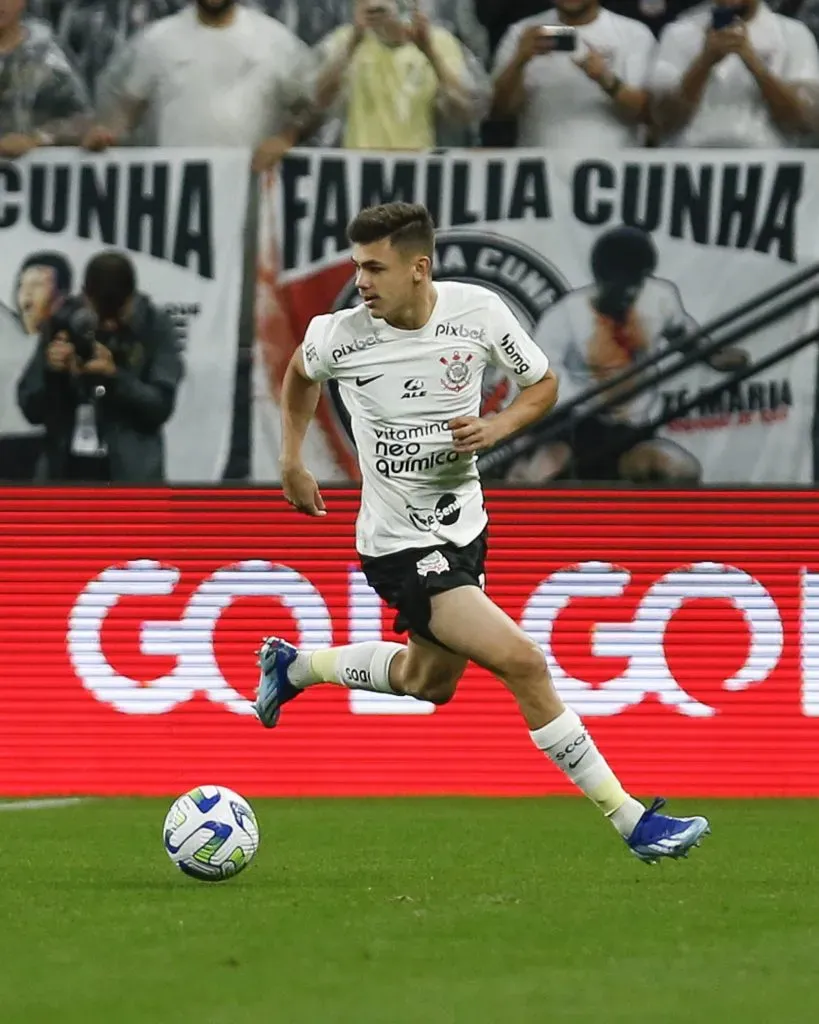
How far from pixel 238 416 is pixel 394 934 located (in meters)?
5.27

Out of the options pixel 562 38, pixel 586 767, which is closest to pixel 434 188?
pixel 562 38

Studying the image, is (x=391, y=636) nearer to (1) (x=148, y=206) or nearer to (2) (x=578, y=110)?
(1) (x=148, y=206)

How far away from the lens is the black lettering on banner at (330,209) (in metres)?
10.9

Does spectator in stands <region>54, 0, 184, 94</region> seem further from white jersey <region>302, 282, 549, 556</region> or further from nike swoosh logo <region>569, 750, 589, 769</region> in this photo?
nike swoosh logo <region>569, 750, 589, 769</region>

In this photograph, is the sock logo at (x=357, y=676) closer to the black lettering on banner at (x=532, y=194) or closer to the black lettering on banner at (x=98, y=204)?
the black lettering on banner at (x=532, y=194)

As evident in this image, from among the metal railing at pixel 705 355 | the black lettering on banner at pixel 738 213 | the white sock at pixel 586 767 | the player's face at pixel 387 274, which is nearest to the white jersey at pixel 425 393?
the player's face at pixel 387 274

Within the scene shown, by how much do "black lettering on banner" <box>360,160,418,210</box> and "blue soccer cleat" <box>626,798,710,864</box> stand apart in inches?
188

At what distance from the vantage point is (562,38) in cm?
1097

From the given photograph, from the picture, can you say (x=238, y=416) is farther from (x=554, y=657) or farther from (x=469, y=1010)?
(x=469, y=1010)

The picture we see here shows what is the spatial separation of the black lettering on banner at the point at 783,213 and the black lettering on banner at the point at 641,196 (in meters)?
0.54

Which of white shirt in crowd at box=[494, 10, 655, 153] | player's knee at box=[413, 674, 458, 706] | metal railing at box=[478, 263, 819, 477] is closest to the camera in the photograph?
player's knee at box=[413, 674, 458, 706]

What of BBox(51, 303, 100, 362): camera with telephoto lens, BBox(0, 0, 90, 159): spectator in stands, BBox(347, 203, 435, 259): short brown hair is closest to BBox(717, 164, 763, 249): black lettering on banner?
BBox(51, 303, 100, 362): camera with telephoto lens

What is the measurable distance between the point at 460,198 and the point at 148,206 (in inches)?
62.3

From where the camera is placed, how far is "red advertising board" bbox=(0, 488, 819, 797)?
10648 mm
